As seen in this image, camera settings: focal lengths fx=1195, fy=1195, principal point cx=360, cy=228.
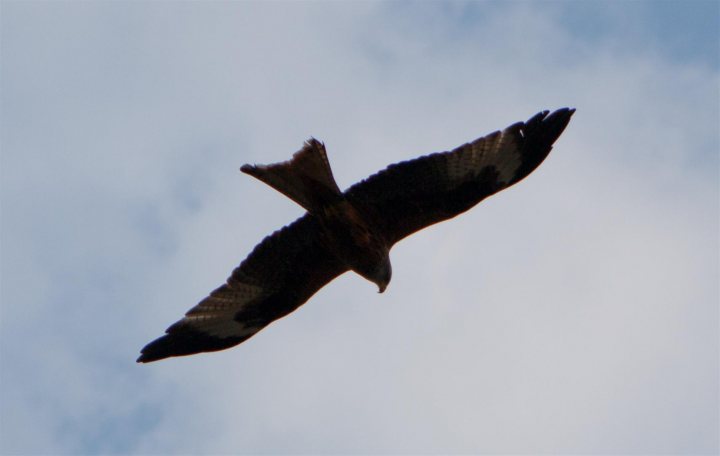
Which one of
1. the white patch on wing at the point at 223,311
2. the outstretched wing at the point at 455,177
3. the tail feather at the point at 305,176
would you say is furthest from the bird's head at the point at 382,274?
the white patch on wing at the point at 223,311

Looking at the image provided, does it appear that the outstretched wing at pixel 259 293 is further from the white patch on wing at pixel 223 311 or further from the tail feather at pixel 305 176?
the tail feather at pixel 305 176

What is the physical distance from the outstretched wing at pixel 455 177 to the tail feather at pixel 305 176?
29cm

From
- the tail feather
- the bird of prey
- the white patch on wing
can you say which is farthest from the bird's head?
the white patch on wing

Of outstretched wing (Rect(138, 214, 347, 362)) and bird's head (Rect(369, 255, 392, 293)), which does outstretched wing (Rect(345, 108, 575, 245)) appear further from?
outstretched wing (Rect(138, 214, 347, 362))

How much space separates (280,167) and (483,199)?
180cm

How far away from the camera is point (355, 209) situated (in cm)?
1020

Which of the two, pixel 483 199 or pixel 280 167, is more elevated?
pixel 280 167

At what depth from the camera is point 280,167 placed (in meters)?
9.89

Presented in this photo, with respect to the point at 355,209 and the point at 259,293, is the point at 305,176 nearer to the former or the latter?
the point at 355,209

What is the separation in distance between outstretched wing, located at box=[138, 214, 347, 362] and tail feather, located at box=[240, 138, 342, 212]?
46 centimetres

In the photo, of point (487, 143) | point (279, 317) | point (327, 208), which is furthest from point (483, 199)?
point (279, 317)

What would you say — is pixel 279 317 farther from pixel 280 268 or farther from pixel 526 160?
pixel 526 160

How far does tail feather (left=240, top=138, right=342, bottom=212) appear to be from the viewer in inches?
384

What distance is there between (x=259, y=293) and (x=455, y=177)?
6.95ft
